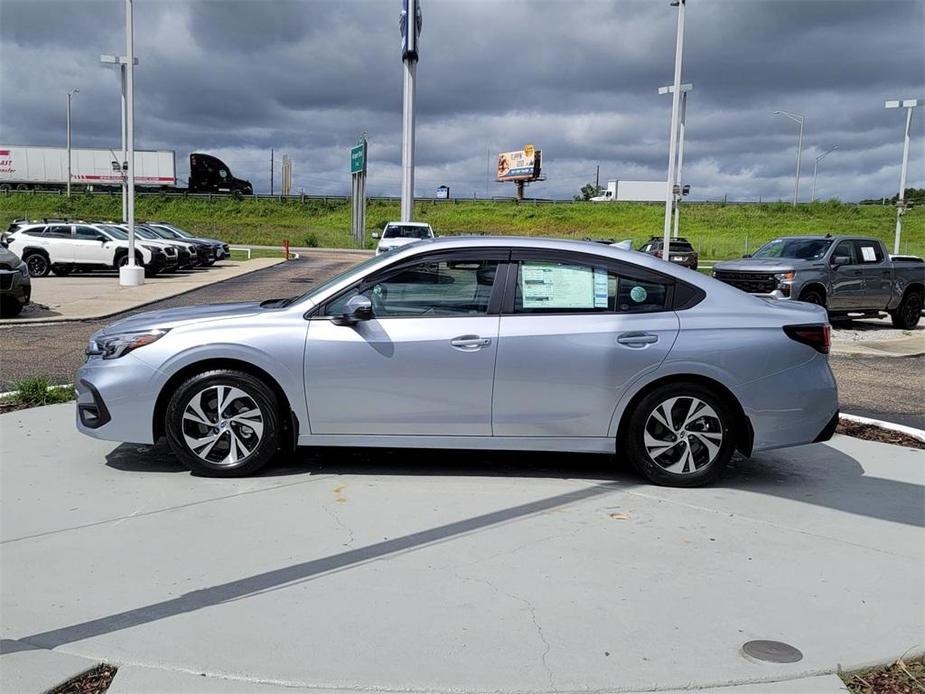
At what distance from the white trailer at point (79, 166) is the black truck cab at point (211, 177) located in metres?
6.84

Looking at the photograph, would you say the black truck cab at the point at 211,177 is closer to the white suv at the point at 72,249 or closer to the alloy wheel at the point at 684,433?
the white suv at the point at 72,249

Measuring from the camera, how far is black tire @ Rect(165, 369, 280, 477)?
5250 millimetres

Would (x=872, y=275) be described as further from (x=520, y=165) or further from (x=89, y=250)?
(x=520, y=165)

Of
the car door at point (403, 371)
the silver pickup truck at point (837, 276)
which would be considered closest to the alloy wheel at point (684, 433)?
the car door at point (403, 371)

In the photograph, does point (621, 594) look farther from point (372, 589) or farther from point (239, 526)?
point (239, 526)

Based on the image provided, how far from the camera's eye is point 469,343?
17.1 ft

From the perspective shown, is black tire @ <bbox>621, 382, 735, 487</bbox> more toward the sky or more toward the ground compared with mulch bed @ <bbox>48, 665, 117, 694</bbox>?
more toward the sky

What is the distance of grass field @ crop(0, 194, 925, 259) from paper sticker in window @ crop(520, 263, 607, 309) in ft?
189

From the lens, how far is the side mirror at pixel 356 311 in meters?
5.18

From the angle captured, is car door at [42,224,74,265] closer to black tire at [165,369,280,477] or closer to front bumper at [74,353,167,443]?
front bumper at [74,353,167,443]

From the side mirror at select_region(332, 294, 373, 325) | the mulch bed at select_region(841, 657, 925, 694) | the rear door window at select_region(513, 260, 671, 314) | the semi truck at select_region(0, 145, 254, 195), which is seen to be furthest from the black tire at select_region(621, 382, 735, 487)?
the semi truck at select_region(0, 145, 254, 195)

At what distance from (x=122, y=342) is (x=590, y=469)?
3233 millimetres

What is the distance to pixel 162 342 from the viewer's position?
5.31 m

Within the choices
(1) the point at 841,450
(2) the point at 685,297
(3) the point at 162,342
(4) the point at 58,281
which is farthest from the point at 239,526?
(4) the point at 58,281
